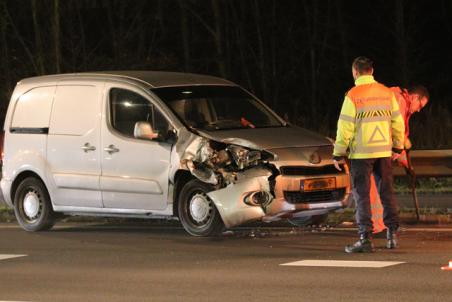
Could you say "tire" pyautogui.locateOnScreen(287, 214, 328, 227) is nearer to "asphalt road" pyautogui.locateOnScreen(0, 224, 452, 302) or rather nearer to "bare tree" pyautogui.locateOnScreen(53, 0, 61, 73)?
"asphalt road" pyautogui.locateOnScreen(0, 224, 452, 302)

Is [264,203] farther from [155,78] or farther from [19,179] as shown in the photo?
[19,179]

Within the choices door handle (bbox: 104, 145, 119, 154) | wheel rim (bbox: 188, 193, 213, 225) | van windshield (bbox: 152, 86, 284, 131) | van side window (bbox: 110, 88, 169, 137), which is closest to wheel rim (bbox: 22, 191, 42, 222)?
door handle (bbox: 104, 145, 119, 154)

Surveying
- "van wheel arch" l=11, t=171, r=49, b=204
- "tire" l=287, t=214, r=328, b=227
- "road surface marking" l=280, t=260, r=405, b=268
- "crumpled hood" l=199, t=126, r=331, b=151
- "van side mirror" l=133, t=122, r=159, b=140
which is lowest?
"road surface marking" l=280, t=260, r=405, b=268

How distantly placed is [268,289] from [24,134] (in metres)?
6.28

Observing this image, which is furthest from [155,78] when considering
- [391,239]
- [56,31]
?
[56,31]

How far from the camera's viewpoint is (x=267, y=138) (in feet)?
41.5

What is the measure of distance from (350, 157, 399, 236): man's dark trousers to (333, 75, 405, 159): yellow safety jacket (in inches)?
3.6

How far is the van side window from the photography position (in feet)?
44.0

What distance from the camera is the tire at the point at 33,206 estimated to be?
14.3 m

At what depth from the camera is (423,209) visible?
14750 mm

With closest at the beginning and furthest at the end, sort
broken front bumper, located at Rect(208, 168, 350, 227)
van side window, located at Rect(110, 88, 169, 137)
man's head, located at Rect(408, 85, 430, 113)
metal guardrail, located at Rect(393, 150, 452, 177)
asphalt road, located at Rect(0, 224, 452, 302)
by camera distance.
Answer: asphalt road, located at Rect(0, 224, 452, 302)
broken front bumper, located at Rect(208, 168, 350, 227)
man's head, located at Rect(408, 85, 430, 113)
van side window, located at Rect(110, 88, 169, 137)
metal guardrail, located at Rect(393, 150, 452, 177)

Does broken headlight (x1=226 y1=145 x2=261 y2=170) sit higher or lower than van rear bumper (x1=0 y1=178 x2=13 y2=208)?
higher

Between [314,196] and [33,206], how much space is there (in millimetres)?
3686

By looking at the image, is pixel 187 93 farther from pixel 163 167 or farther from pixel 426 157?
pixel 426 157
